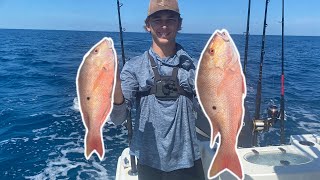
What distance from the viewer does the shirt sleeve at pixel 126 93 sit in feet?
8.73

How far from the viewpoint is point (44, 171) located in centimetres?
757

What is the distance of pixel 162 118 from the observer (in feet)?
9.10

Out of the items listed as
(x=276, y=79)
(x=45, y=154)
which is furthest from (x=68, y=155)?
(x=276, y=79)

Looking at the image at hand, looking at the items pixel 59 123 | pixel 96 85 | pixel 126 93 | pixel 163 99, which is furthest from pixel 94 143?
pixel 59 123

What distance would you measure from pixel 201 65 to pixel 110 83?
583 millimetres

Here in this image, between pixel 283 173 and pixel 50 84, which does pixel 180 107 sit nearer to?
pixel 283 173

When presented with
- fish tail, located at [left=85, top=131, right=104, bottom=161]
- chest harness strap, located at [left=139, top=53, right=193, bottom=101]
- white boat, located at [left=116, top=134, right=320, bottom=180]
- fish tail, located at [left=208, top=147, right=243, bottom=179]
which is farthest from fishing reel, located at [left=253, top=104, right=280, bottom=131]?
fish tail, located at [left=85, top=131, right=104, bottom=161]

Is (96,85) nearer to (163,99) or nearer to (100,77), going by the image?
(100,77)

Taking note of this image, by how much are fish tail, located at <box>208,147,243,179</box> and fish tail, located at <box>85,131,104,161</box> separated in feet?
2.39

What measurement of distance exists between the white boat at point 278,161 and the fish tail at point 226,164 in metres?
1.41

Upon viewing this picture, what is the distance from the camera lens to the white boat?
11.7 ft

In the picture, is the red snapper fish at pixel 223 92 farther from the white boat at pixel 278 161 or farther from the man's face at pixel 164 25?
the white boat at pixel 278 161

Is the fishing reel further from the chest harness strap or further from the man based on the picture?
the chest harness strap

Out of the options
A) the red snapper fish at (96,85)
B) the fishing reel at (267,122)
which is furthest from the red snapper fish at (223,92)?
the fishing reel at (267,122)
